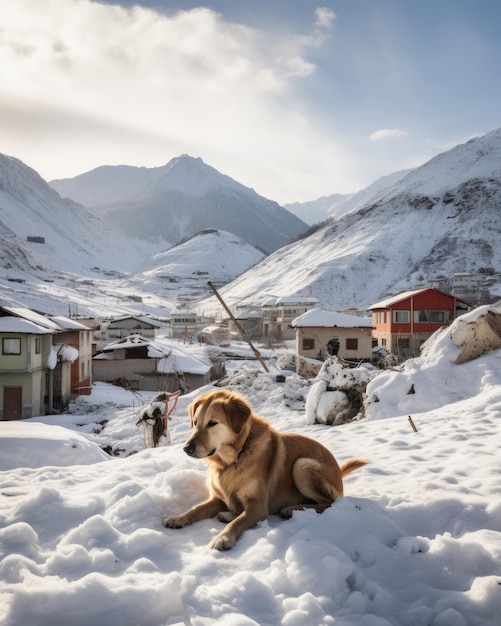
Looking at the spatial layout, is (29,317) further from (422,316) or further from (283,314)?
(283,314)

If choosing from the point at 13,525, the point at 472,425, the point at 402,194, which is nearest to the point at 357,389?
the point at 472,425

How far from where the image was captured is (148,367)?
41219 millimetres

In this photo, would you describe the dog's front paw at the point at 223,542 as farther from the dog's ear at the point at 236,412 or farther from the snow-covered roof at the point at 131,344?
the snow-covered roof at the point at 131,344

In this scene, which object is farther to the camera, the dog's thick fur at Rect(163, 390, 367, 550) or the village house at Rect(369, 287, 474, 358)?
the village house at Rect(369, 287, 474, 358)

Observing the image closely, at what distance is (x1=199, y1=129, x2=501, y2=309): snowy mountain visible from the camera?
106 meters

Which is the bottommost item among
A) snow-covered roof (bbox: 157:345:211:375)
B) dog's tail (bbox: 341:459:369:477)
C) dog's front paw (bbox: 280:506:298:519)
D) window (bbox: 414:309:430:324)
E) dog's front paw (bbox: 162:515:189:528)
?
snow-covered roof (bbox: 157:345:211:375)

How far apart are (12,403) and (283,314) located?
61352 millimetres

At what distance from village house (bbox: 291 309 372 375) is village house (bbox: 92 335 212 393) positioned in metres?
9.82

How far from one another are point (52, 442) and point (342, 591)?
11442 mm

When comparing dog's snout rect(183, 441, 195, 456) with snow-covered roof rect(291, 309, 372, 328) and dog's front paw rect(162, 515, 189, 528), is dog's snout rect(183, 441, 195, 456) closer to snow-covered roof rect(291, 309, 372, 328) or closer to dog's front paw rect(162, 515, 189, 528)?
dog's front paw rect(162, 515, 189, 528)

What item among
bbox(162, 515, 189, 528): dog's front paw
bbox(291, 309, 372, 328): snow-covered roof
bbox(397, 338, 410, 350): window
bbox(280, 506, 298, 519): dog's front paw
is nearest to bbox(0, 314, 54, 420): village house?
bbox(291, 309, 372, 328): snow-covered roof

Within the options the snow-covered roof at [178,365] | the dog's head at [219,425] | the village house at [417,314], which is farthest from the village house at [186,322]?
the dog's head at [219,425]

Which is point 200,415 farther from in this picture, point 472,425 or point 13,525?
point 472,425

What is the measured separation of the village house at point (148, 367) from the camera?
40.1 meters
